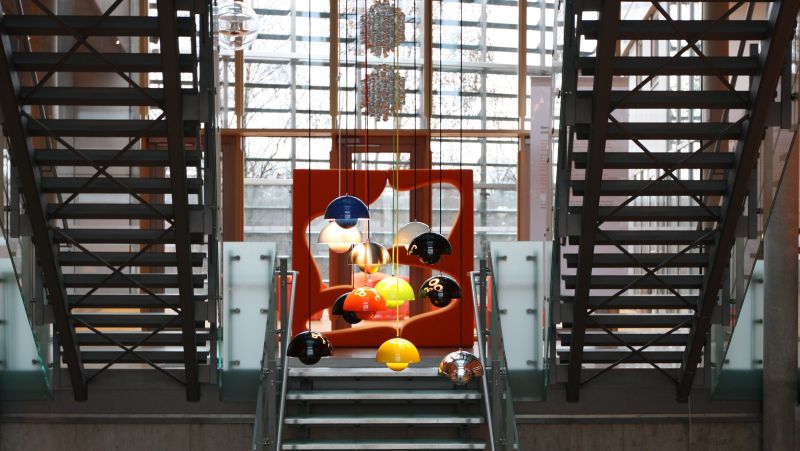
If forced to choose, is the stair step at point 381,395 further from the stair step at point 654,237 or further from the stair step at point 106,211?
the stair step at point 106,211

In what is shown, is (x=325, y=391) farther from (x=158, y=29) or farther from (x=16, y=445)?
(x=158, y=29)

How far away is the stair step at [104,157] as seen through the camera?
8.06 metres

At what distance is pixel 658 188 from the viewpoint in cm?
823

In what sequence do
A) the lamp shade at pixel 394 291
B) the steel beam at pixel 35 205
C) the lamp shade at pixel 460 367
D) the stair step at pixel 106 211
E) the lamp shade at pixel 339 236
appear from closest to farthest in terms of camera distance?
the lamp shade at pixel 394 291, the lamp shade at pixel 460 367, the lamp shade at pixel 339 236, the steel beam at pixel 35 205, the stair step at pixel 106 211

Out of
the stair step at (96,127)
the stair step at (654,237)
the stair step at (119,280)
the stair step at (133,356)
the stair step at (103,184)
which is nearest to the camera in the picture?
the stair step at (96,127)

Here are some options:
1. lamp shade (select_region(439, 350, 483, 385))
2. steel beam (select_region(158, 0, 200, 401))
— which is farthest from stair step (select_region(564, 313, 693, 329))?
steel beam (select_region(158, 0, 200, 401))

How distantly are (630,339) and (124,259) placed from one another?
15.6ft

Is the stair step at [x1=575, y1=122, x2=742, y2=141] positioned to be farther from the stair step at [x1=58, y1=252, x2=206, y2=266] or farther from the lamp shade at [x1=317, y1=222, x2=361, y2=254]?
the stair step at [x1=58, y1=252, x2=206, y2=266]

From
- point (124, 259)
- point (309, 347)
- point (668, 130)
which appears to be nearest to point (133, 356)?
point (124, 259)

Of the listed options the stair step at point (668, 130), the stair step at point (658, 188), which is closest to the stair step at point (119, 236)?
the stair step at point (658, 188)

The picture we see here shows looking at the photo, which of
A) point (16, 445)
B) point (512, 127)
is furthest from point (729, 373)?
point (16, 445)

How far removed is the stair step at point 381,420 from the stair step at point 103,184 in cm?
271

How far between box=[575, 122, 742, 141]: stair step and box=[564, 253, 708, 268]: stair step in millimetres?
1304

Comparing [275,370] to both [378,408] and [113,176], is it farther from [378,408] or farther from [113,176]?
[113,176]
